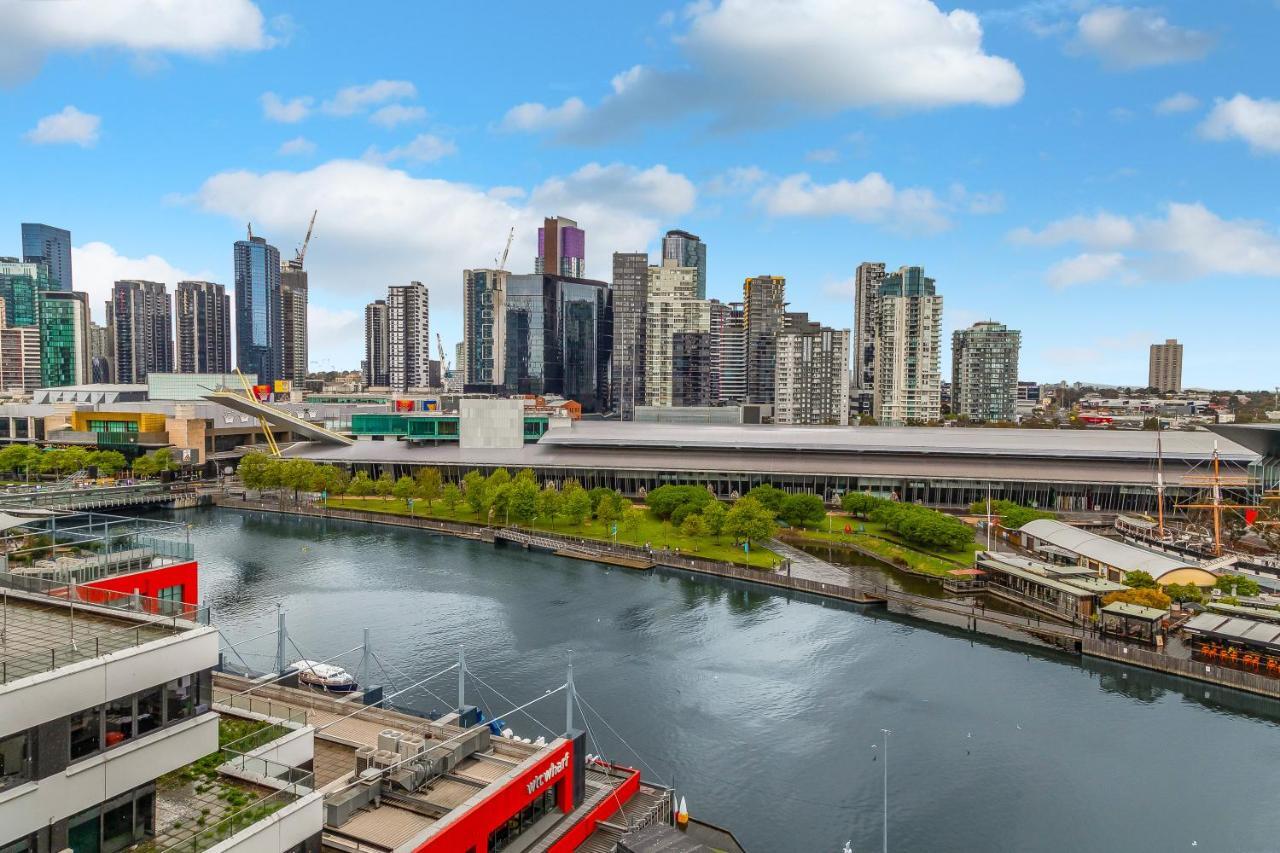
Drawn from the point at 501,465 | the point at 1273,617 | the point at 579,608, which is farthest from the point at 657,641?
the point at 501,465

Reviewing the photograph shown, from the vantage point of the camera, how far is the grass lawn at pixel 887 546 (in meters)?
57.0

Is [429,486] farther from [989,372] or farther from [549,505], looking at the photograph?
[989,372]

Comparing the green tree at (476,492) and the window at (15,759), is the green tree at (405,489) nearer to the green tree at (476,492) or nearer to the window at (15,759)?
the green tree at (476,492)

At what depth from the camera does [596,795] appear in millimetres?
21422

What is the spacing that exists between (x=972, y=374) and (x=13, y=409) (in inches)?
6679

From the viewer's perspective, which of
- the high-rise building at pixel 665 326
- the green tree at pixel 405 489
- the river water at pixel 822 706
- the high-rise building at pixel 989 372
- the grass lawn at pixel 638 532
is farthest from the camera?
the high-rise building at pixel 665 326

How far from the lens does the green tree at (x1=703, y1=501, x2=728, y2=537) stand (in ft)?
201

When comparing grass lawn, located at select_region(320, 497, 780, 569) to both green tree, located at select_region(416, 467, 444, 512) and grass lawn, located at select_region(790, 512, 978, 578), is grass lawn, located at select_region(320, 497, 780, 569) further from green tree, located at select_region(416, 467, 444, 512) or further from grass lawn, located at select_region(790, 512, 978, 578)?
grass lawn, located at select_region(790, 512, 978, 578)

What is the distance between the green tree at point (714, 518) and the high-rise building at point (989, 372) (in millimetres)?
131402

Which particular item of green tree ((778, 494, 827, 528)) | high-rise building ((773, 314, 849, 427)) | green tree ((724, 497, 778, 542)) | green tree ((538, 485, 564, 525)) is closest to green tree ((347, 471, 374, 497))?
green tree ((538, 485, 564, 525))

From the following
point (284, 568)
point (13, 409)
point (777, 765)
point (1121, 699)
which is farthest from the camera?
point (13, 409)

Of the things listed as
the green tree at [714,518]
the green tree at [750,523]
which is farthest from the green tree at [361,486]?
the green tree at [750,523]

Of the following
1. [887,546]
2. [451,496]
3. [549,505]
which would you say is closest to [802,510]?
[887,546]

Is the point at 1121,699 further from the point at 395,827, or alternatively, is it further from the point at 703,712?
the point at 395,827
